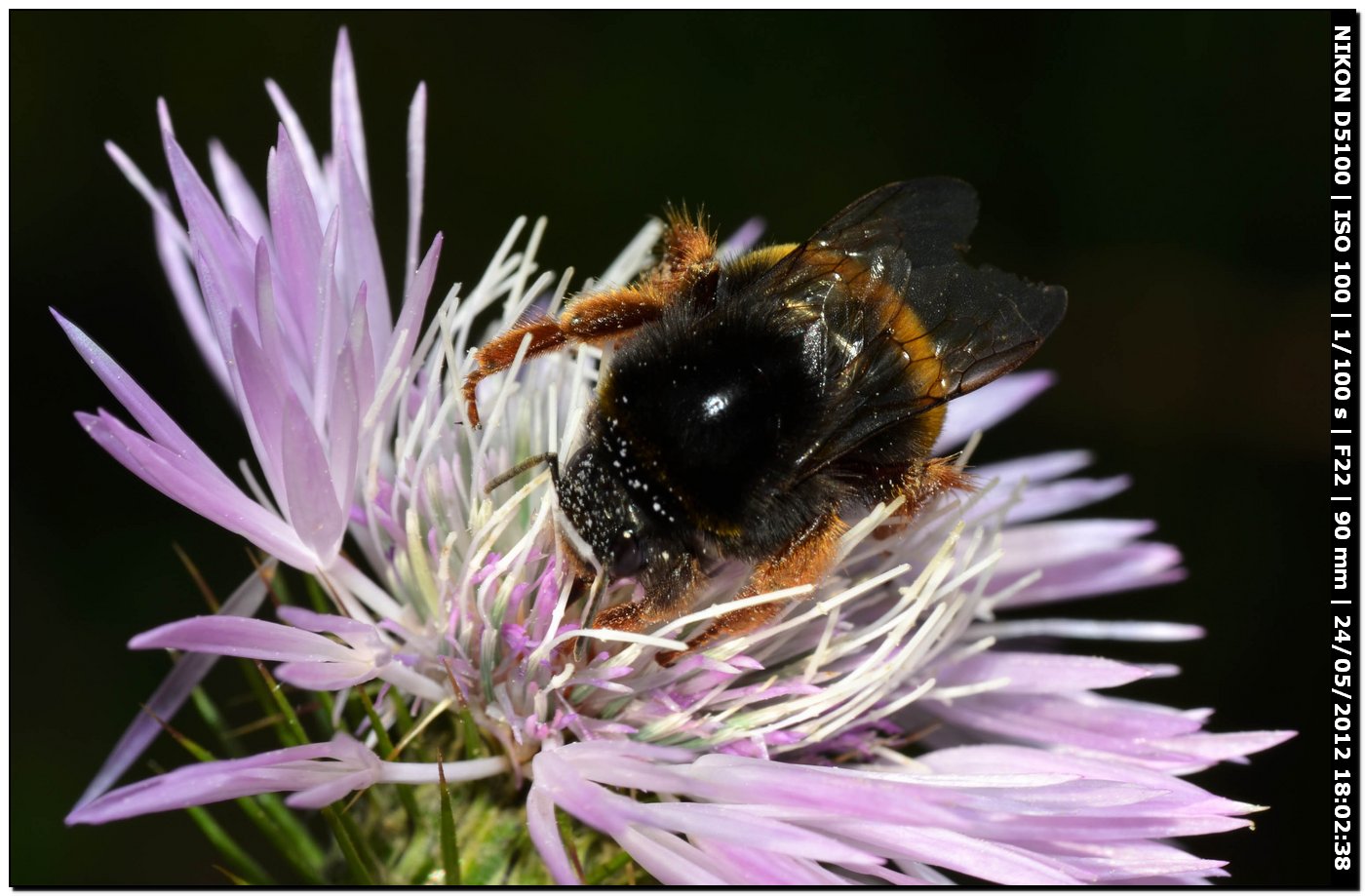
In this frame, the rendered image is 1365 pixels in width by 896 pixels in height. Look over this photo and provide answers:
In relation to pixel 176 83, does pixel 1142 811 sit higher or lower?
lower

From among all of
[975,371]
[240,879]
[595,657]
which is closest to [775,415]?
[975,371]

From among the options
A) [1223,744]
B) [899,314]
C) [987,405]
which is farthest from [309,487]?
[987,405]

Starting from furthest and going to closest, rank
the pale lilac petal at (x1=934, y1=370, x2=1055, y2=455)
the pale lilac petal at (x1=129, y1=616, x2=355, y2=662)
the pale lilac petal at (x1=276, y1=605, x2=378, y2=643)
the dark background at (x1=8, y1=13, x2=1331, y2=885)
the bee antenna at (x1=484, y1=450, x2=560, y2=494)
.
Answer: the dark background at (x1=8, y1=13, x2=1331, y2=885)
the pale lilac petal at (x1=934, y1=370, x2=1055, y2=455)
the bee antenna at (x1=484, y1=450, x2=560, y2=494)
the pale lilac petal at (x1=276, y1=605, x2=378, y2=643)
the pale lilac petal at (x1=129, y1=616, x2=355, y2=662)

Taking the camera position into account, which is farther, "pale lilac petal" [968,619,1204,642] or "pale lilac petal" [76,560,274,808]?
"pale lilac petal" [968,619,1204,642]

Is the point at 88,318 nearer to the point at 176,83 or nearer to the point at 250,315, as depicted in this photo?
the point at 176,83

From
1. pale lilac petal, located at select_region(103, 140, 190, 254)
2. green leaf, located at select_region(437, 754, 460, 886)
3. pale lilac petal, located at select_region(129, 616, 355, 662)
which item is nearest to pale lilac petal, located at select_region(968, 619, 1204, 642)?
green leaf, located at select_region(437, 754, 460, 886)

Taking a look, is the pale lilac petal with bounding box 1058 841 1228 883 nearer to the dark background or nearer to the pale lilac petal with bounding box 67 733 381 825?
the pale lilac petal with bounding box 67 733 381 825

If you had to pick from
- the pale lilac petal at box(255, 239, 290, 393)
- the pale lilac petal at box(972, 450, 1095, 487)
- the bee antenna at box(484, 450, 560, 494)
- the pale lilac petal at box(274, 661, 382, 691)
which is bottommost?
the pale lilac petal at box(972, 450, 1095, 487)

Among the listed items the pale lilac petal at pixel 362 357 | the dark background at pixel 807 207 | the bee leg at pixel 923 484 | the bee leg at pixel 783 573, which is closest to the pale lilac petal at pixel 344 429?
the pale lilac petal at pixel 362 357
